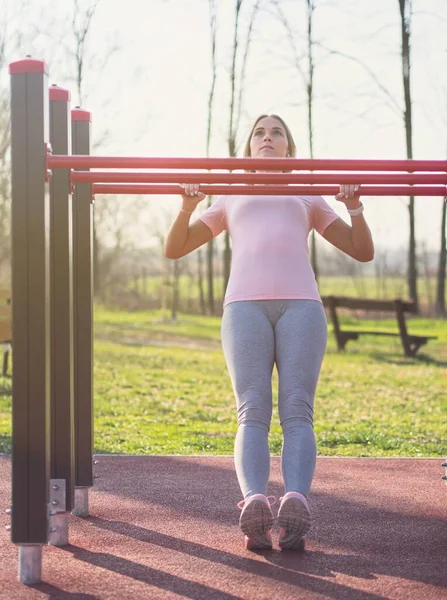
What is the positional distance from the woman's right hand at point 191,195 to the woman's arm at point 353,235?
0.48 m

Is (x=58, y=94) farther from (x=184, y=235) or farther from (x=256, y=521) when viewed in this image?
(x=256, y=521)

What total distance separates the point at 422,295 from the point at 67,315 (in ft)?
59.9

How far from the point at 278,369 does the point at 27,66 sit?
1276mm

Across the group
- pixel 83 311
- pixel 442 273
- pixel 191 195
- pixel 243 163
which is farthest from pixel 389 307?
pixel 243 163

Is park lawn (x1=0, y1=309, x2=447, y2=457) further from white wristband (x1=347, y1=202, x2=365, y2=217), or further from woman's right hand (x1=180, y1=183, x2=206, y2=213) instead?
woman's right hand (x1=180, y1=183, x2=206, y2=213)

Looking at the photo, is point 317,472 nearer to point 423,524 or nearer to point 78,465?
point 423,524

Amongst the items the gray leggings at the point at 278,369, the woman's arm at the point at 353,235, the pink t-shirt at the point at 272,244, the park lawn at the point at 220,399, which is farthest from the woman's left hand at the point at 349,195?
the park lawn at the point at 220,399

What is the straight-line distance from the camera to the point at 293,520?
2885mm

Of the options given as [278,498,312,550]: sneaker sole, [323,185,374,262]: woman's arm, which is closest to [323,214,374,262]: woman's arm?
[323,185,374,262]: woman's arm

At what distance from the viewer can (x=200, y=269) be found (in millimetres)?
22797

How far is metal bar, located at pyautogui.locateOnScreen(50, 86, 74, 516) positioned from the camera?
312 centimetres

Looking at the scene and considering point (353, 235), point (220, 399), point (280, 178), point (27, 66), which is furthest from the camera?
point (220, 399)

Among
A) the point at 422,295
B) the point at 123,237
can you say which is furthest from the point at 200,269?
the point at 422,295

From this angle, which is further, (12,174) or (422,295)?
(422,295)
